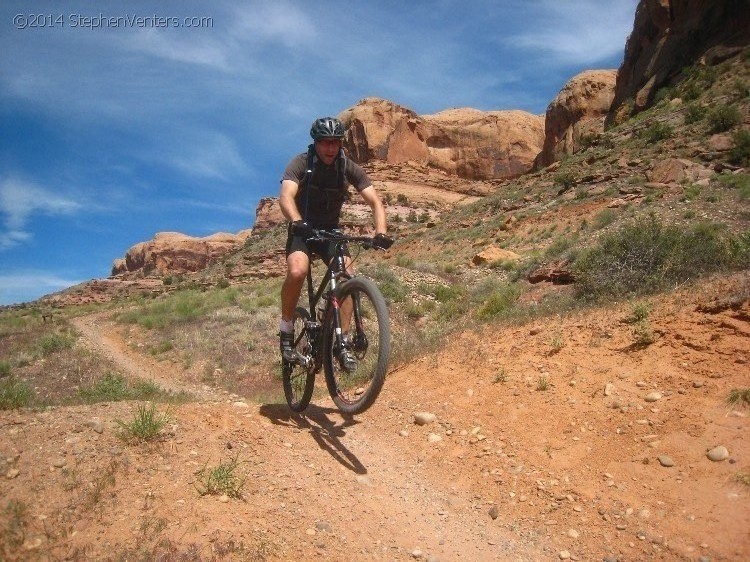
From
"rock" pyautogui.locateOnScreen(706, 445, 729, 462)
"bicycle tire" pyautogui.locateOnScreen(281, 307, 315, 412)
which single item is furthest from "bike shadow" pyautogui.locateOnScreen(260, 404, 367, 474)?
"rock" pyautogui.locateOnScreen(706, 445, 729, 462)

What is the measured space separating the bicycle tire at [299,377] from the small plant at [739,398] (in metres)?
3.54

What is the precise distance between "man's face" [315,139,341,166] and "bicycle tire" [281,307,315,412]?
1.57m

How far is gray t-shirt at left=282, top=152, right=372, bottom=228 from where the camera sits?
198 inches

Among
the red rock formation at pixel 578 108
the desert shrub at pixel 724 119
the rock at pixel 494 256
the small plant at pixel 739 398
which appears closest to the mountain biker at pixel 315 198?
the small plant at pixel 739 398

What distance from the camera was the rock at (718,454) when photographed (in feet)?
11.8

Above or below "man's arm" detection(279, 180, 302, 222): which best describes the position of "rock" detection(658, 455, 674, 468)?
below

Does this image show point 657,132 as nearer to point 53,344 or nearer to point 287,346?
point 287,346

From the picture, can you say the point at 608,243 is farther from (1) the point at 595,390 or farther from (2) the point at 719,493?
(2) the point at 719,493

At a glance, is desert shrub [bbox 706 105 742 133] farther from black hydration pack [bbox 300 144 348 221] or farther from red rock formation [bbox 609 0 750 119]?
black hydration pack [bbox 300 144 348 221]

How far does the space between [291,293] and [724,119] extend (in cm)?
2762

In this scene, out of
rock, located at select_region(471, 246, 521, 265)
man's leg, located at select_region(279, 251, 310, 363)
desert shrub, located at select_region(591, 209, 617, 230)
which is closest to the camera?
man's leg, located at select_region(279, 251, 310, 363)

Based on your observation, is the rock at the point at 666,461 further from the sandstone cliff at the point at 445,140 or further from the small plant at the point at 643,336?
the sandstone cliff at the point at 445,140

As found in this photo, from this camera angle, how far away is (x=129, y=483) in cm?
337

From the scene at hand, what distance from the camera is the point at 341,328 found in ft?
15.5
